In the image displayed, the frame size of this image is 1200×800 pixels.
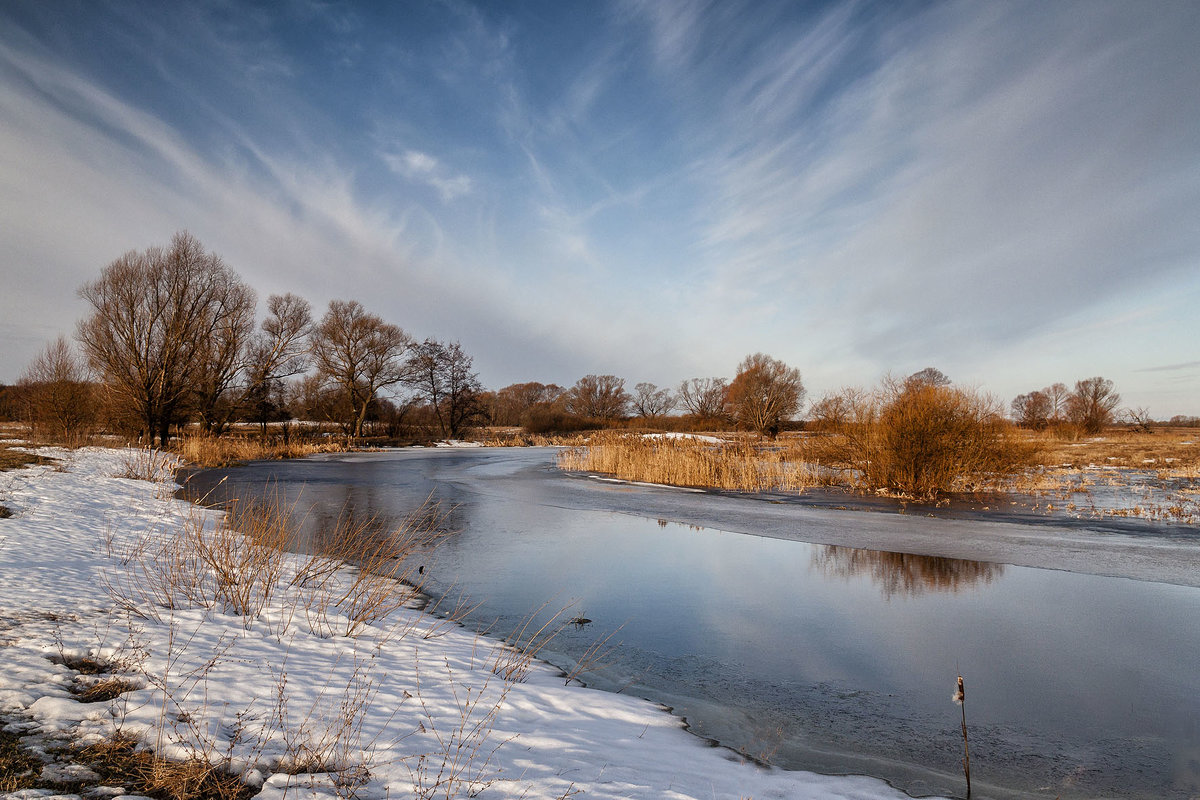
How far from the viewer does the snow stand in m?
2.49

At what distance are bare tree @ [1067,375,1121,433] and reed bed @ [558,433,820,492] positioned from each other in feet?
133

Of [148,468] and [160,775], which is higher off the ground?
[148,468]

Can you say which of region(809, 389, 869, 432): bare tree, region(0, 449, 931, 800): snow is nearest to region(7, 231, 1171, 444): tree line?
region(809, 389, 869, 432): bare tree

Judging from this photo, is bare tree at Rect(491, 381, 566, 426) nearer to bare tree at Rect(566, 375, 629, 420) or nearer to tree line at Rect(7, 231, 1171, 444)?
bare tree at Rect(566, 375, 629, 420)

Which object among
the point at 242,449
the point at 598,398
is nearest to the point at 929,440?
the point at 242,449

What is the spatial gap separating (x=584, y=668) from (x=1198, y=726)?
3.83m

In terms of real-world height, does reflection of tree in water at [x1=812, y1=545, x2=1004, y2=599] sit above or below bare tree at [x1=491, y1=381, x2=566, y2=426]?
below

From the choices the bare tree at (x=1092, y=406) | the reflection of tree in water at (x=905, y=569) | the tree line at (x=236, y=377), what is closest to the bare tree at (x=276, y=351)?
the tree line at (x=236, y=377)

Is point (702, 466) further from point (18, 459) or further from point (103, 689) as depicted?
point (18, 459)

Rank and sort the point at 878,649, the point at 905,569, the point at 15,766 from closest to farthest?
the point at 15,766 < the point at 878,649 < the point at 905,569

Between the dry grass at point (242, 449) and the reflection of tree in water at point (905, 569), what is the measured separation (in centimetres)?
2245

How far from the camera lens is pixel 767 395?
4766 cm

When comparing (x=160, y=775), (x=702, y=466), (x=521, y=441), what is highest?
(x=521, y=441)

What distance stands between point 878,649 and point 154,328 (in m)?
29.4
